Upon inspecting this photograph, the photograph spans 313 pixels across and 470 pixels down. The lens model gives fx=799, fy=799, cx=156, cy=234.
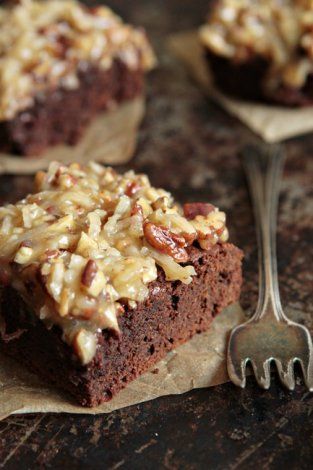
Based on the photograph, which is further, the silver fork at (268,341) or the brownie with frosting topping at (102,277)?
the silver fork at (268,341)

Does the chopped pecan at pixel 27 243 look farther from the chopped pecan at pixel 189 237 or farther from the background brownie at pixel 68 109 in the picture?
the background brownie at pixel 68 109

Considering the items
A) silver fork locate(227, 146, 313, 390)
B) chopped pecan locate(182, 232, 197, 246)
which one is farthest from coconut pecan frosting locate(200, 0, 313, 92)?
chopped pecan locate(182, 232, 197, 246)

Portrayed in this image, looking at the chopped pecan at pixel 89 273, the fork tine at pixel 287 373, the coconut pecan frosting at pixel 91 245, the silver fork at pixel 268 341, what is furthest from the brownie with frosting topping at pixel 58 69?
the fork tine at pixel 287 373

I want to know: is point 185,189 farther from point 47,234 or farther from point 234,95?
point 47,234

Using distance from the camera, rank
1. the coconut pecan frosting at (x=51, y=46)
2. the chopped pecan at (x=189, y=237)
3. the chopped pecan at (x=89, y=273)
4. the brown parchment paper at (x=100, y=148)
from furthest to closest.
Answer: the brown parchment paper at (x=100, y=148) → the coconut pecan frosting at (x=51, y=46) → the chopped pecan at (x=189, y=237) → the chopped pecan at (x=89, y=273)

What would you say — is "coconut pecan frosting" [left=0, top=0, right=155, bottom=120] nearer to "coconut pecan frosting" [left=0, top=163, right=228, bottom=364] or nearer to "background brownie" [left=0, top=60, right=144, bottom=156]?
"background brownie" [left=0, top=60, right=144, bottom=156]

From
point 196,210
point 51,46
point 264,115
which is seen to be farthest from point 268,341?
point 51,46

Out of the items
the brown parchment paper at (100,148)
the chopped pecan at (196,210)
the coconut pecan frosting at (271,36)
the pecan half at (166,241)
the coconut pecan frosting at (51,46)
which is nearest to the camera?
the pecan half at (166,241)

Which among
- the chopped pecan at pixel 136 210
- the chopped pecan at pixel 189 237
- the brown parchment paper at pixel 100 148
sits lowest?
the brown parchment paper at pixel 100 148

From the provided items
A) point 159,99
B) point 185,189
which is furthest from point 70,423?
point 159,99
